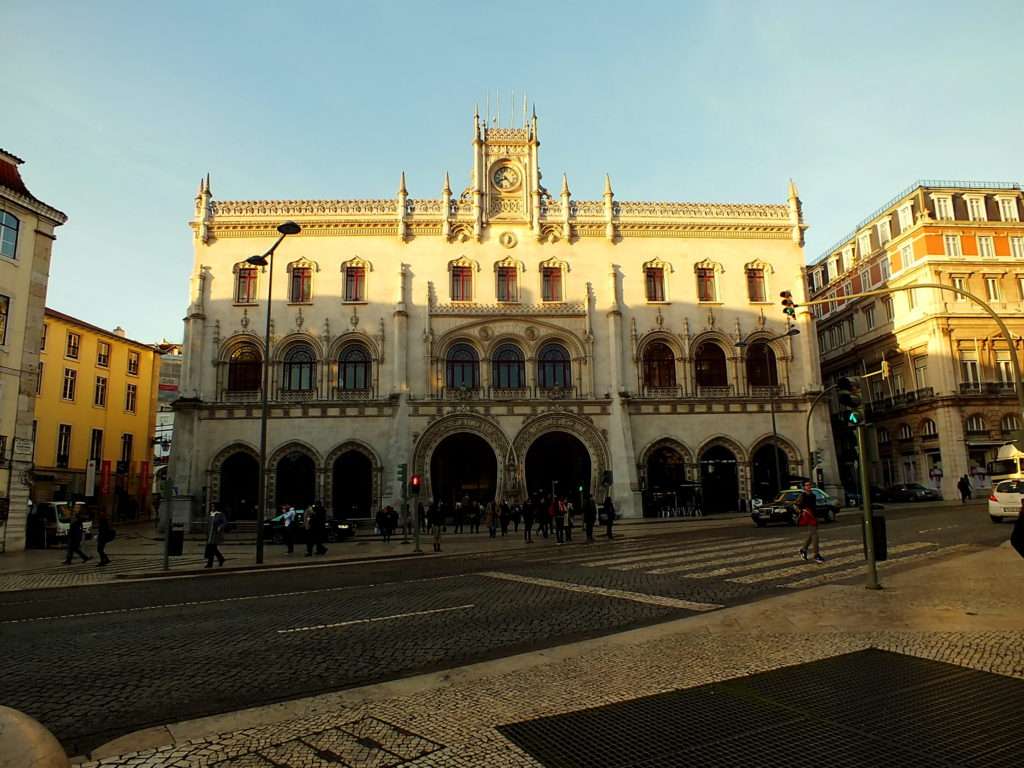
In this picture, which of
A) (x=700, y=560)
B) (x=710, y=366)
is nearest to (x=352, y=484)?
(x=710, y=366)

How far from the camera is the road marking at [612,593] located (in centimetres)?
1025

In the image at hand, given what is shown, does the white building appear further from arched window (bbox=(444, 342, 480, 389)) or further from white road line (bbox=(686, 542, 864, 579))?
white road line (bbox=(686, 542, 864, 579))

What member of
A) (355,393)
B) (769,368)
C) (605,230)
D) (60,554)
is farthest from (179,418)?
(769,368)

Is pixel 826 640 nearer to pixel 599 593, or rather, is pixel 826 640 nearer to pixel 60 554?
pixel 599 593

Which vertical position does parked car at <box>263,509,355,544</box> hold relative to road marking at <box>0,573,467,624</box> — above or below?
above

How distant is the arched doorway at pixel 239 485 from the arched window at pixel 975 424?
43806mm

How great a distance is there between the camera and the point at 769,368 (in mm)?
38625

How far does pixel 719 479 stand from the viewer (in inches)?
1499

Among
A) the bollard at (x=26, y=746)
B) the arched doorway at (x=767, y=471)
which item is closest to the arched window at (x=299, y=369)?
the arched doorway at (x=767, y=471)

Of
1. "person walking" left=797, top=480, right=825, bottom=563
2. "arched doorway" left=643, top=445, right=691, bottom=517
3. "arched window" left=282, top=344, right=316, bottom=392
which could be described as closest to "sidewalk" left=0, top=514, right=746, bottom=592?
"arched doorway" left=643, top=445, right=691, bottom=517

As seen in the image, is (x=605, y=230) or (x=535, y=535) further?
(x=605, y=230)

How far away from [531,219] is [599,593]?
30.6m

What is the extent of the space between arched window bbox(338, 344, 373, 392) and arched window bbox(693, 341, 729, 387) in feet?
61.5

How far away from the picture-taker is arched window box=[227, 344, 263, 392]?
36688 mm
